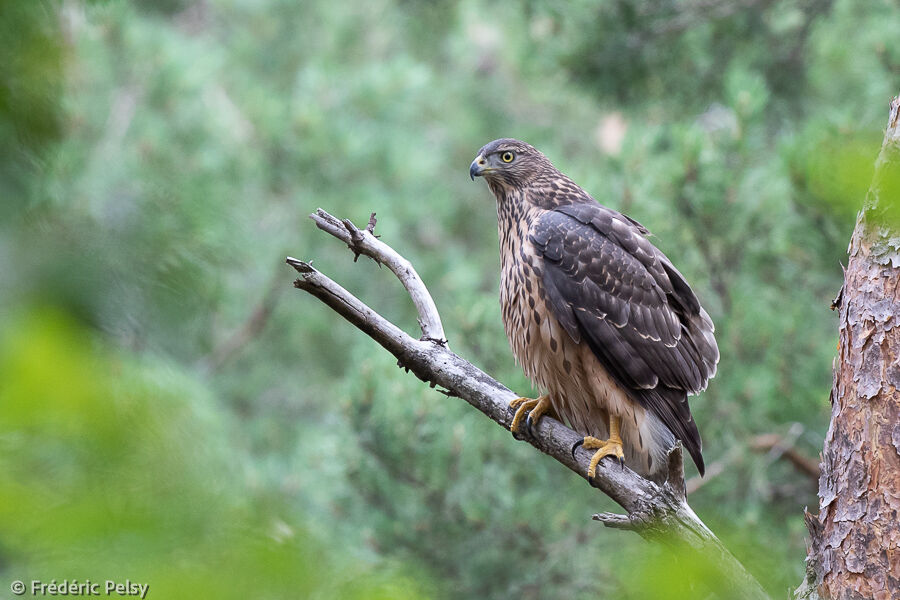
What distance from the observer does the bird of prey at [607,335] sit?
3521mm

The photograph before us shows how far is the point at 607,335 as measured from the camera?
11.6ft

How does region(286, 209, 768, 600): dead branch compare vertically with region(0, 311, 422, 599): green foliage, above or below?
above

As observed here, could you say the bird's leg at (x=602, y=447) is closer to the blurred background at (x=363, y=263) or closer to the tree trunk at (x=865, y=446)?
the blurred background at (x=363, y=263)

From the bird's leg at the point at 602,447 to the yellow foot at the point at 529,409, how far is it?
227 millimetres

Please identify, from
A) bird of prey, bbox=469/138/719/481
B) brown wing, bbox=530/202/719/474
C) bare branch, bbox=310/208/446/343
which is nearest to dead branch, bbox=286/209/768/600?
bare branch, bbox=310/208/446/343

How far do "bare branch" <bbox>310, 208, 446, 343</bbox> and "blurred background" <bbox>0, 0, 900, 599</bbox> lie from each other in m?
0.42

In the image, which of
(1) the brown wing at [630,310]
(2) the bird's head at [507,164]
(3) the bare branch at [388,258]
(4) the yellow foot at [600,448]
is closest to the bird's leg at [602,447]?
(4) the yellow foot at [600,448]

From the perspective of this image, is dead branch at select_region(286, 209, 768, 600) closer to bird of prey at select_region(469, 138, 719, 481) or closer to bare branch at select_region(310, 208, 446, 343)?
bare branch at select_region(310, 208, 446, 343)

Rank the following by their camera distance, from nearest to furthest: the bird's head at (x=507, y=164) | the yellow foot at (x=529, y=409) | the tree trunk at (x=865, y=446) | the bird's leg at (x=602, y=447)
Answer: the tree trunk at (x=865, y=446) < the bird's leg at (x=602, y=447) < the yellow foot at (x=529, y=409) < the bird's head at (x=507, y=164)

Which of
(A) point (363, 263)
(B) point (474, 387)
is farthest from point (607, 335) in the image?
(A) point (363, 263)

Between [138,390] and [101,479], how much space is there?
9cm

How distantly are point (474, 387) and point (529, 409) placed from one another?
0.44m

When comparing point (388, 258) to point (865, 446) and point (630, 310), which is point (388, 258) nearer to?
point (630, 310)

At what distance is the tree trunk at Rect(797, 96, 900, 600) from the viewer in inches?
97.2
